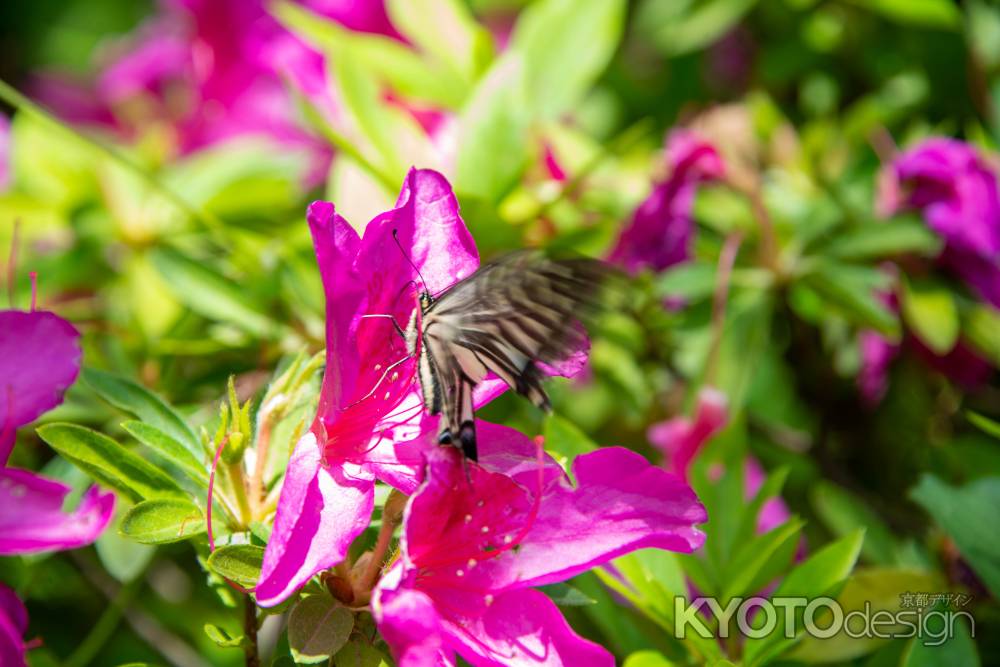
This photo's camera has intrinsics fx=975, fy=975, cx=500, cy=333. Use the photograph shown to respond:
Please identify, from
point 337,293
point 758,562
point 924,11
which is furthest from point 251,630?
point 924,11

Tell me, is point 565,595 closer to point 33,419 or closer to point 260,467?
point 260,467

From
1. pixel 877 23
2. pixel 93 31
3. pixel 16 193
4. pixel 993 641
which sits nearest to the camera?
pixel 993 641

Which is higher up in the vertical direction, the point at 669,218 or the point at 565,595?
the point at 669,218

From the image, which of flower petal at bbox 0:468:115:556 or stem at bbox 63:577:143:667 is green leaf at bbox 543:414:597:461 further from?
stem at bbox 63:577:143:667

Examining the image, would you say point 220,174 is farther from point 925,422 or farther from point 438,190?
point 925,422

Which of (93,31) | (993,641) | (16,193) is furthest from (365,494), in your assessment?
(93,31)

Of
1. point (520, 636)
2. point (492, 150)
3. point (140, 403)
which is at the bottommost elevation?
point (520, 636)
